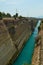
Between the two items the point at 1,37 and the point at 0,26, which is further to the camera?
the point at 0,26

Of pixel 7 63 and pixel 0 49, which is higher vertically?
pixel 0 49

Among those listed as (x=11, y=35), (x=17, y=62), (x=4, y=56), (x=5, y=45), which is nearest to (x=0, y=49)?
(x=4, y=56)

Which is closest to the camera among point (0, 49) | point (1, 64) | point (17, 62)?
point (1, 64)

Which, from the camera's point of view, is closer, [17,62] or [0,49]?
[0,49]

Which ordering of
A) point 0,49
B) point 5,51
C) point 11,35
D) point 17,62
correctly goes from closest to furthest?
point 0,49 < point 5,51 < point 17,62 < point 11,35

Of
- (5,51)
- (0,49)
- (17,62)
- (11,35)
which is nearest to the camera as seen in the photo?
(0,49)

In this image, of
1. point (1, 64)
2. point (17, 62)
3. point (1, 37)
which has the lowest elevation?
point (17, 62)

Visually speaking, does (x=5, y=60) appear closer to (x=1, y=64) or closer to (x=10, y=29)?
(x=1, y=64)

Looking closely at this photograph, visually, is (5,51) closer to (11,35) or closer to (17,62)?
(17,62)

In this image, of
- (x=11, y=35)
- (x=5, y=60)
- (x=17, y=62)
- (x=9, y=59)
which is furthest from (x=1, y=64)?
(x=11, y=35)
